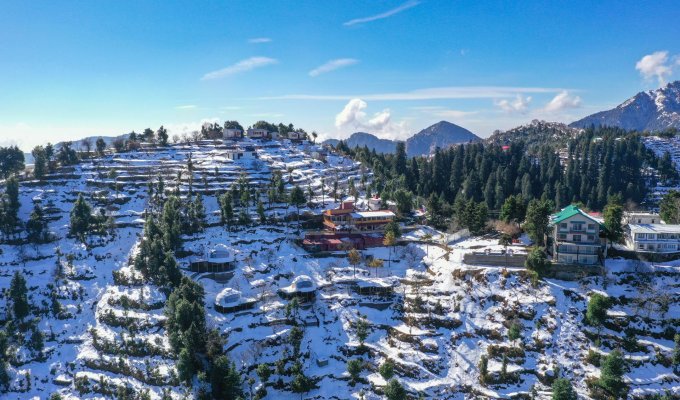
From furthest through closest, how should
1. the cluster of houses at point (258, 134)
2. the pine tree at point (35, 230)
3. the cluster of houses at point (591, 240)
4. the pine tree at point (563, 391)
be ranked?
the cluster of houses at point (258, 134) < the pine tree at point (35, 230) < the cluster of houses at point (591, 240) < the pine tree at point (563, 391)

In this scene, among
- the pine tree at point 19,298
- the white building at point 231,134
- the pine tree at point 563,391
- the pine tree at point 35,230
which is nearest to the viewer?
the pine tree at point 563,391

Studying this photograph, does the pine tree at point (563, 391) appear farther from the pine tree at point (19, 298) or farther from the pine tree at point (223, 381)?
the pine tree at point (19, 298)

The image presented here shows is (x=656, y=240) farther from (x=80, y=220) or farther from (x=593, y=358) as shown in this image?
(x=80, y=220)

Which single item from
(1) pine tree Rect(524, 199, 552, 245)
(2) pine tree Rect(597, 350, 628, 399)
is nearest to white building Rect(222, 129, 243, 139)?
(1) pine tree Rect(524, 199, 552, 245)

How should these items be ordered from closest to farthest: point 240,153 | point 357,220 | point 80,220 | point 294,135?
point 80,220, point 357,220, point 240,153, point 294,135

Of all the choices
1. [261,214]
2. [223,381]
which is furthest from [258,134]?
[223,381]

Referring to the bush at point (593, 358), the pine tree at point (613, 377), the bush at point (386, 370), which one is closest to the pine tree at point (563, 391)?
the pine tree at point (613, 377)
